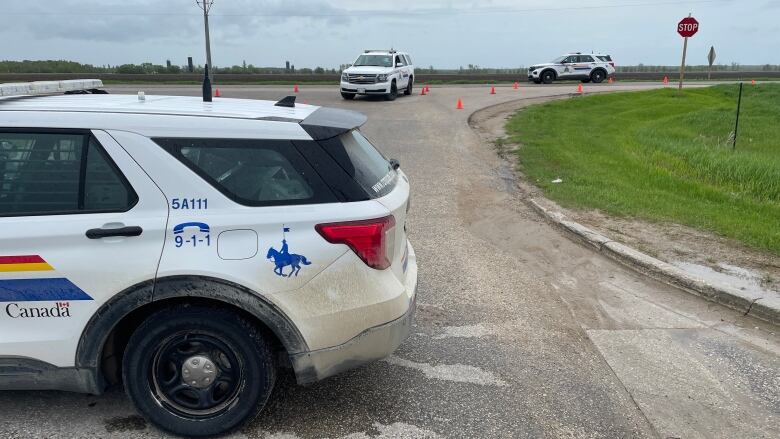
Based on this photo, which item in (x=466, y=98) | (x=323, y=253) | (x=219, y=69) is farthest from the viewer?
(x=219, y=69)

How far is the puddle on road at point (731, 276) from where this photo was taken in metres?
5.38

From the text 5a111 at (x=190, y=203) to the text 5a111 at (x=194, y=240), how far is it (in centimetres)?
15

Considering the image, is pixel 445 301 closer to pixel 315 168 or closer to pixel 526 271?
pixel 526 271

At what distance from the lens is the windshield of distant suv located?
79.5 feet

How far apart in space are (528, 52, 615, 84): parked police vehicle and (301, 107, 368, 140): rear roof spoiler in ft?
111

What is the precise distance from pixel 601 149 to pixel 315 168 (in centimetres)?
1062

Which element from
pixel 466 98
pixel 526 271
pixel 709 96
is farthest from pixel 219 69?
pixel 526 271

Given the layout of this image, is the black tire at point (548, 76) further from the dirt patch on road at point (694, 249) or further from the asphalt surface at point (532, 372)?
the asphalt surface at point (532, 372)

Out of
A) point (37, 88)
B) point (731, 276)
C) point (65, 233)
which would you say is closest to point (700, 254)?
point (731, 276)

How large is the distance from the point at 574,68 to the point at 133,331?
116ft

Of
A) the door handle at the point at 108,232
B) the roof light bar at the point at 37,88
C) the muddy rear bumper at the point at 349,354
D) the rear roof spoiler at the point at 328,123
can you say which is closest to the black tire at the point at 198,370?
the muddy rear bumper at the point at 349,354

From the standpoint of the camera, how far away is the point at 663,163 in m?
11.4

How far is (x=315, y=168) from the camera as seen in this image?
3.21 meters

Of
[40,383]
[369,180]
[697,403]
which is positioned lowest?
[697,403]
